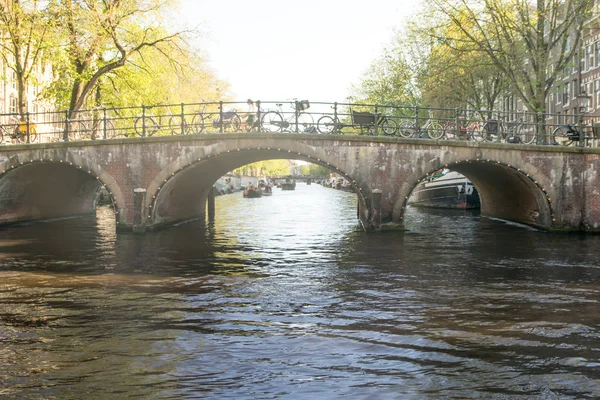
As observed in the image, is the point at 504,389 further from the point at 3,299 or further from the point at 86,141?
the point at 86,141

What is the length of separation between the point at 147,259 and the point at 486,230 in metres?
13.7

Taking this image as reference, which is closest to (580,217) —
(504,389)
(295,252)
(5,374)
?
(295,252)

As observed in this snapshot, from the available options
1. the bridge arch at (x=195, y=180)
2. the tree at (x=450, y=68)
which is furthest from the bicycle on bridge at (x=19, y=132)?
the tree at (x=450, y=68)

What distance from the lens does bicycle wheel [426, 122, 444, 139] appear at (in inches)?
950

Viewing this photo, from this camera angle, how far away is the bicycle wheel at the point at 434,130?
79.2 feet

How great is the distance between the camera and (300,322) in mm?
10328

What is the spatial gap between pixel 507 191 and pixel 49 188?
2000 centimetres

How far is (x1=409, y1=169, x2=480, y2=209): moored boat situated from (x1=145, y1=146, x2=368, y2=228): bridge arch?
12.9 meters

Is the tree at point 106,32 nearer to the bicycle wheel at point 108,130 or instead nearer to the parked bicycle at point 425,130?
the bicycle wheel at point 108,130

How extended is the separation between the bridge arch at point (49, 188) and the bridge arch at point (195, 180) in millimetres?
1546

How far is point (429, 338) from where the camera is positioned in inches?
364

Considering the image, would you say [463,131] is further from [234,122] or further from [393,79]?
[393,79]

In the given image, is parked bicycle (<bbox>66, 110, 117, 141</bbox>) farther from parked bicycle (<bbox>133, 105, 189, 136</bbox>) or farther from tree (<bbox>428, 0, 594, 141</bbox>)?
tree (<bbox>428, 0, 594, 141</bbox>)

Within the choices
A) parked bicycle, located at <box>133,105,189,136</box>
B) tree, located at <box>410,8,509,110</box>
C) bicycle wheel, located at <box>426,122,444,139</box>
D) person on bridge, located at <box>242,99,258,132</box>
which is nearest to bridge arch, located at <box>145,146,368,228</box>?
person on bridge, located at <box>242,99,258,132</box>
